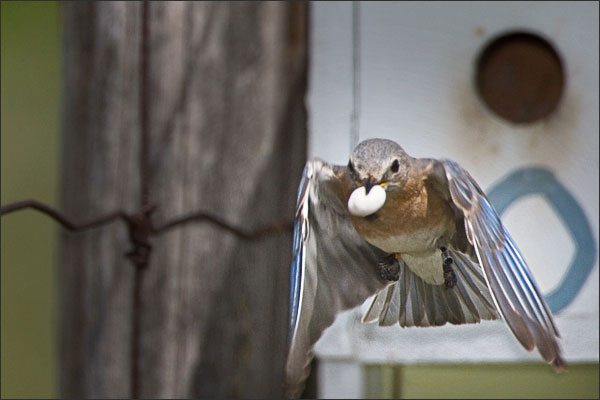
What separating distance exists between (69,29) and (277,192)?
623 mm

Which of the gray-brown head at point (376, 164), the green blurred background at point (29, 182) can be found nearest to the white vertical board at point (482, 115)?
the gray-brown head at point (376, 164)

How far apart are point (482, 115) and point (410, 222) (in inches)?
22.4

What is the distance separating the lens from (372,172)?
1782 mm

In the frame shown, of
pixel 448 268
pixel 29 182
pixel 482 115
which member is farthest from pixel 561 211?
pixel 29 182

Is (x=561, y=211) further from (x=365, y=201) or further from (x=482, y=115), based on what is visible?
(x=365, y=201)

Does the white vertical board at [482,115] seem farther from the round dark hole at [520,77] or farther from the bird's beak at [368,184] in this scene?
the bird's beak at [368,184]

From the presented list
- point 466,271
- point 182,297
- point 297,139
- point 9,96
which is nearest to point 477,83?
point 297,139

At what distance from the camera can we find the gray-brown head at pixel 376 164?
1769 mm

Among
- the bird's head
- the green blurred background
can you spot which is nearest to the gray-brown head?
the bird's head

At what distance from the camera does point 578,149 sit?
2373mm

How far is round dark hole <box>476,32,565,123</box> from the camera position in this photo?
93.5 inches

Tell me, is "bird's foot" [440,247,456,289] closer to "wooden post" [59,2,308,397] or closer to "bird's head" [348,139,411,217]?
"bird's head" [348,139,411,217]

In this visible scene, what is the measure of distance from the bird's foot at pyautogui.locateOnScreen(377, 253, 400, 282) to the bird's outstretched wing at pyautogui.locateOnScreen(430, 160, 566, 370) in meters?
0.20

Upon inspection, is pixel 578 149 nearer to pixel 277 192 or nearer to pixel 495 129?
pixel 495 129
